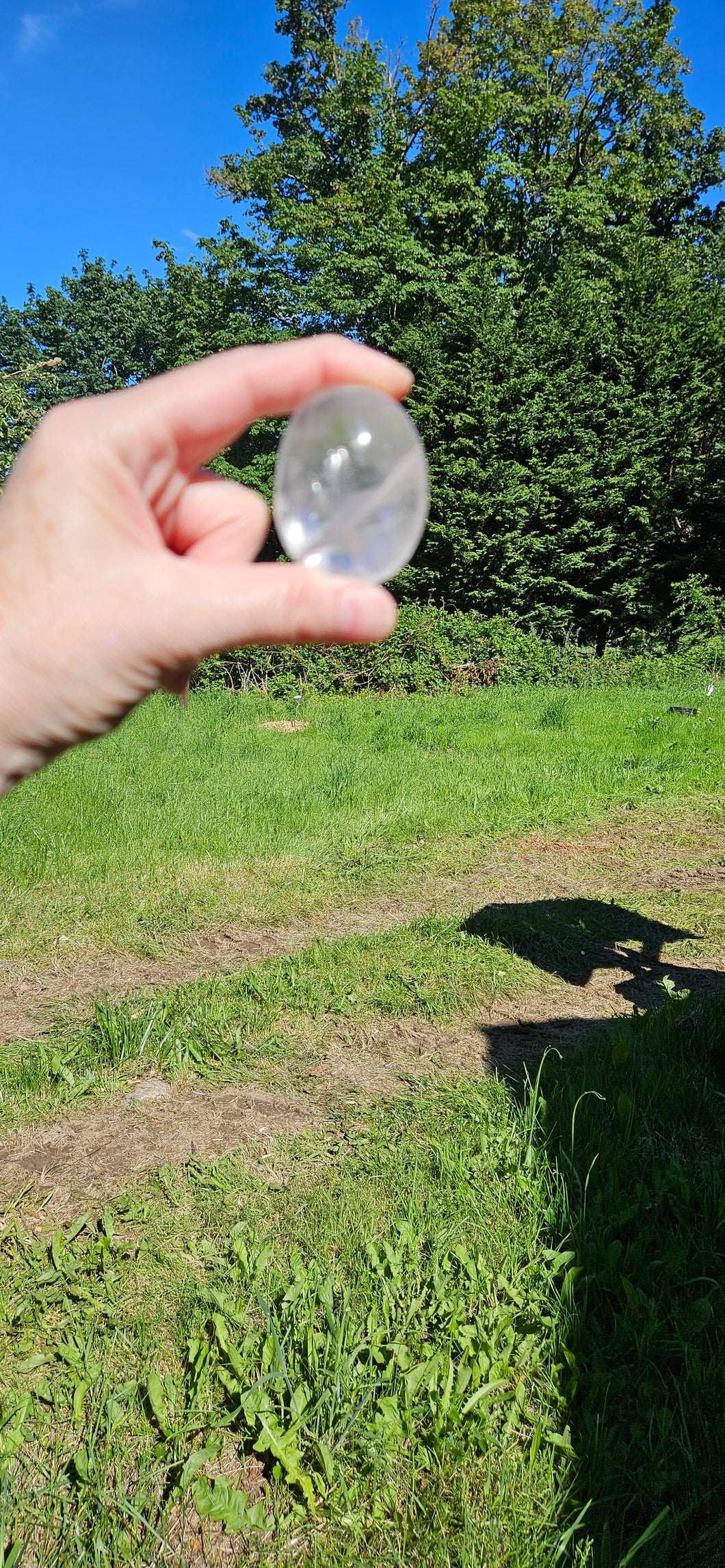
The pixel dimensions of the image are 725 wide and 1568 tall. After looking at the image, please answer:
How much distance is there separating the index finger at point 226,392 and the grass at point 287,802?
4.02m

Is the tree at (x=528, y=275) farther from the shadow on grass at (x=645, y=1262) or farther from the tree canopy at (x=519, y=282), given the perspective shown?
the shadow on grass at (x=645, y=1262)

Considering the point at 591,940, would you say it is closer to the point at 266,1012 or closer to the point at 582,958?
the point at 582,958

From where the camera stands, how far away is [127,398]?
0.92 m

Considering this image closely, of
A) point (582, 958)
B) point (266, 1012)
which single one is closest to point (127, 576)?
point (266, 1012)

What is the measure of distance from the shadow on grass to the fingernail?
183 cm

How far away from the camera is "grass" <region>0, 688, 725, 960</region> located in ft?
17.4

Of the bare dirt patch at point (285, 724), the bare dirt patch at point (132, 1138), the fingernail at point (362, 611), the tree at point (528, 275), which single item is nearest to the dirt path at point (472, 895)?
the bare dirt patch at point (132, 1138)

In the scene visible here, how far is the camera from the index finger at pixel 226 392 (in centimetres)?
93

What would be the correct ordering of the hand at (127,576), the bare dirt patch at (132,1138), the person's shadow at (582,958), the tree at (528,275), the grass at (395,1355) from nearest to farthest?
the hand at (127,576)
the grass at (395,1355)
the bare dirt patch at (132,1138)
the person's shadow at (582,958)
the tree at (528,275)

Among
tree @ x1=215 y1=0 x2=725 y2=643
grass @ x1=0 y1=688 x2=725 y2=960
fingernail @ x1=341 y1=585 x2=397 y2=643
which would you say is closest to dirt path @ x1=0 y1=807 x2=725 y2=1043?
grass @ x1=0 y1=688 x2=725 y2=960

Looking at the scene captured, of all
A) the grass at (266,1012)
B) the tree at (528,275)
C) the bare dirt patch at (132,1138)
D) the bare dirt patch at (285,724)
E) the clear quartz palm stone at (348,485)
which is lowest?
the bare dirt patch at (132,1138)

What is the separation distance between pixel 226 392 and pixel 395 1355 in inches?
87.2

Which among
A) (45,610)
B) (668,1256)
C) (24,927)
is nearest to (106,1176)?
(668,1256)

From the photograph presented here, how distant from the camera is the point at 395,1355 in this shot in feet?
7.17
